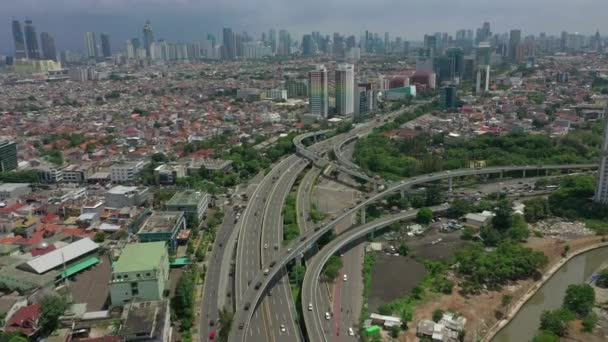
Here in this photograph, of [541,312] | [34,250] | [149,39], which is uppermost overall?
[149,39]

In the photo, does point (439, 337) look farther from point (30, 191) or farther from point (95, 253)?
point (30, 191)

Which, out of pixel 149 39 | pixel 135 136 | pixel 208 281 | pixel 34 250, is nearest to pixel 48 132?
pixel 135 136

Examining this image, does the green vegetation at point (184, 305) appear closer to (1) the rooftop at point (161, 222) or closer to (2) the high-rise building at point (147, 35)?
(1) the rooftop at point (161, 222)

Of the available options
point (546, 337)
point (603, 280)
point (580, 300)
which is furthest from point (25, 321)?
point (603, 280)

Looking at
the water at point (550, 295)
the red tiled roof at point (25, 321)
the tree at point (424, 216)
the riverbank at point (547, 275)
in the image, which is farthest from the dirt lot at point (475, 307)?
the red tiled roof at point (25, 321)

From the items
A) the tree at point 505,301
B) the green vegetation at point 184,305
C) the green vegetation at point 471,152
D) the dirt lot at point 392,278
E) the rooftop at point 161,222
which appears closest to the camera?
the green vegetation at point 184,305
